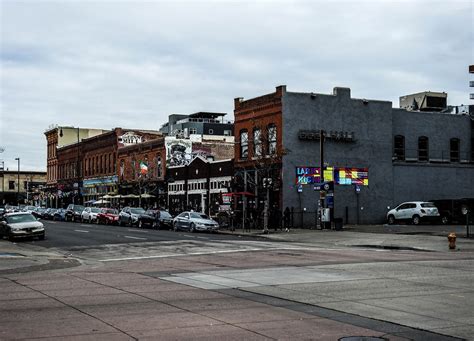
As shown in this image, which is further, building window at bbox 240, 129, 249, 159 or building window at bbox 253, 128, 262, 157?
building window at bbox 240, 129, 249, 159

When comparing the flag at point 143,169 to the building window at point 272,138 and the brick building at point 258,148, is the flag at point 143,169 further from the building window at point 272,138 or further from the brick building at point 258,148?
the building window at point 272,138

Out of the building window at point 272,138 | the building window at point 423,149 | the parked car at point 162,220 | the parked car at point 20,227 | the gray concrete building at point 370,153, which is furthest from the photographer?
the building window at point 423,149

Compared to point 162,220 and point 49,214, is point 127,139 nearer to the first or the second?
point 49,214

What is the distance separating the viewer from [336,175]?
2003 inches

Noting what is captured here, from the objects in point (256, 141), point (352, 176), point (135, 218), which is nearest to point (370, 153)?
point (352, 176)

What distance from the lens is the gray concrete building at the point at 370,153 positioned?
49.4 m

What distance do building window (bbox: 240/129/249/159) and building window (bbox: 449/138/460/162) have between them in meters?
18.0

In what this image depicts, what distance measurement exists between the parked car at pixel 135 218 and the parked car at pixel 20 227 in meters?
15.2

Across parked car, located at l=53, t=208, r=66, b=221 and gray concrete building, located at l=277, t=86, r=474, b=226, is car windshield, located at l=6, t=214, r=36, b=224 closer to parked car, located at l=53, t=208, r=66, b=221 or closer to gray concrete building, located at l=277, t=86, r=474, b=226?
gray concrete building, located at l=277, t=86, r=474, b=226

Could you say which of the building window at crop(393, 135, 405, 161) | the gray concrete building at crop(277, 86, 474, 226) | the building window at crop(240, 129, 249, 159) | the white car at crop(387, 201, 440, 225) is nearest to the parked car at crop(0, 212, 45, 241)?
the gray concrete building at crop(277, 86, 474, 226)

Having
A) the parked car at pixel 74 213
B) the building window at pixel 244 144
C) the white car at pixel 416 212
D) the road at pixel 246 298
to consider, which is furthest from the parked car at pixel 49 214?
the road at pixel 246 298

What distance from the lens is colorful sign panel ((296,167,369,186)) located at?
4944cm

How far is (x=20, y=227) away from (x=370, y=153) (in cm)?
2892

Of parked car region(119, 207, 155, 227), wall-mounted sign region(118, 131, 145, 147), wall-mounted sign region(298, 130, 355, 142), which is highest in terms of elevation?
wall-mounted sign region(118, 131, 145, 147)
